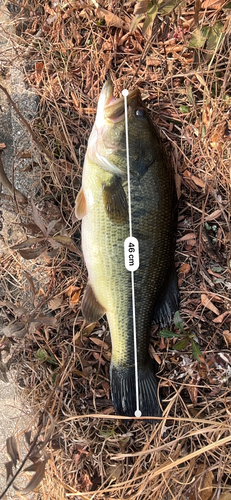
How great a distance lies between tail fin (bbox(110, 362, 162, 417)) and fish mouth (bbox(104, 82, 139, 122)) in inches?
58.1

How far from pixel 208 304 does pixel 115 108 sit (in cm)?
132

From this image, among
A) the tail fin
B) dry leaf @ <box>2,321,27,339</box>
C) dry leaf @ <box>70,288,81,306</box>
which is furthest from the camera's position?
dry leaf @ <box>70,288,81,306</box>

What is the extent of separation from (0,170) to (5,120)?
0.75m

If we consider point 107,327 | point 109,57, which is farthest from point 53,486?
point 109,57

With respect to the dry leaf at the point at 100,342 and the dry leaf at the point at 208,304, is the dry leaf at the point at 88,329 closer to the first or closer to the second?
the dry leaf at the point at 100,342

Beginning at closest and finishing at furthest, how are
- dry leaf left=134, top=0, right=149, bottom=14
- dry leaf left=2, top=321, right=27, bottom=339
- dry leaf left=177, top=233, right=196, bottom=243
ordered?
1. dry leaf left=134, top=0, right=149, bottom=14
2. dry leaf left=2, top=321, right=27, bottom=339
3. dry leaf left=177, top=233, right=196, bottom=243

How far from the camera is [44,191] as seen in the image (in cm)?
248

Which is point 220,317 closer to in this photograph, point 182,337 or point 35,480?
point 182,337

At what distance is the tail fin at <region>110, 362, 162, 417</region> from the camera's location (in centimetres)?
220

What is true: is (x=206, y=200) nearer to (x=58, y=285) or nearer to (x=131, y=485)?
(x=58, y=285)

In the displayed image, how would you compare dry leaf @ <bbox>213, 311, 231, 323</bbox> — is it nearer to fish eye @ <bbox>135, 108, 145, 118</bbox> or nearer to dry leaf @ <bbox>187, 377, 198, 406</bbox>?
dry leaf @ <bbox>187, 377, 198, 406</bbox>

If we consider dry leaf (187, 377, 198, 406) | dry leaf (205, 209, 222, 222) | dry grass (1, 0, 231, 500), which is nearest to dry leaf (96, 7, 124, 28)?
dry grass (1, 0, 231, 500)

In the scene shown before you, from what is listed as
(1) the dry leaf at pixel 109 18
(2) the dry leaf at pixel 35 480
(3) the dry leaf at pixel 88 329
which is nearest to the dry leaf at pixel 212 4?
(1) the dry leaf at pixel 109 18

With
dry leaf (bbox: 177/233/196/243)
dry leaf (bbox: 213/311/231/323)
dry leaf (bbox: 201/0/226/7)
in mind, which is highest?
dry leaf (bbox: 201/0/226/7)
